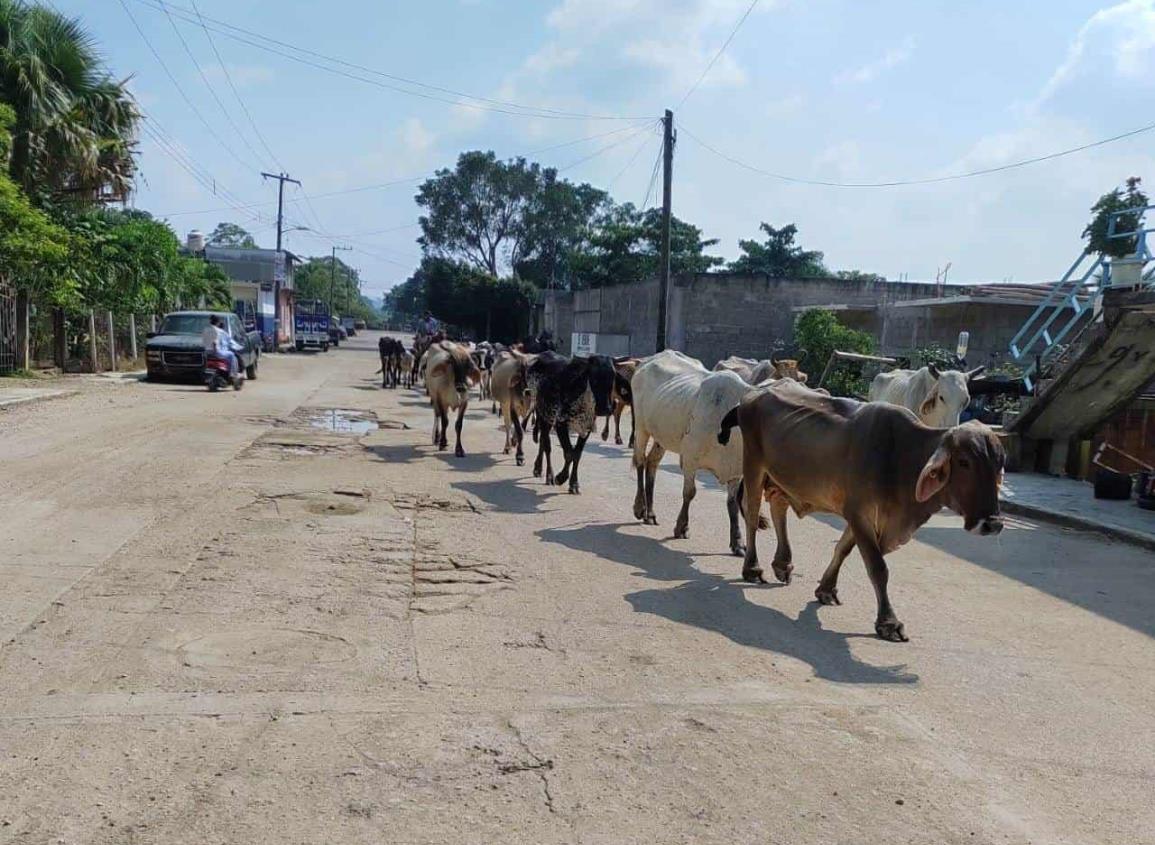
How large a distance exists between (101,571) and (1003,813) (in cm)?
609

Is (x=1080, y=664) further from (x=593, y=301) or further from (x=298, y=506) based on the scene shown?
(x=593, y=301)

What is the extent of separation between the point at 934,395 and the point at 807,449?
487cm

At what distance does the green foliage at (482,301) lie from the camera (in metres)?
66.4

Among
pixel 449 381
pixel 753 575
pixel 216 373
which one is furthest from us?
pixel 216 373

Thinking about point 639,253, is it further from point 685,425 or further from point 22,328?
point 685,425

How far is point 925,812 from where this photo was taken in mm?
4016

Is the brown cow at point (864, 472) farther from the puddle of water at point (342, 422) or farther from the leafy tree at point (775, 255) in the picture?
the leafy tree at point (775, 255)

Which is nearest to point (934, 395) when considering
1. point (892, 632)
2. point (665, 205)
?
point (892, 632)

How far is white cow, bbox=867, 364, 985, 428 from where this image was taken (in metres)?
11.3

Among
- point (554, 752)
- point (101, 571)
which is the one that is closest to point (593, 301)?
point (101, 571)

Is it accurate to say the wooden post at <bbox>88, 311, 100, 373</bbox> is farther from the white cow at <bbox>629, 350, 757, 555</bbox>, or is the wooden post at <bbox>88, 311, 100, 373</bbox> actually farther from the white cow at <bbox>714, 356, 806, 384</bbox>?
the white cow at <bbox>629, 350, 757, 555</bbox>

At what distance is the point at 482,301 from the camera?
6650 centimetres

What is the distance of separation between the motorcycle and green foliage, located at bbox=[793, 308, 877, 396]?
1475 cm

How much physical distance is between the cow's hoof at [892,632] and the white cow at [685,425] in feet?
8.34
